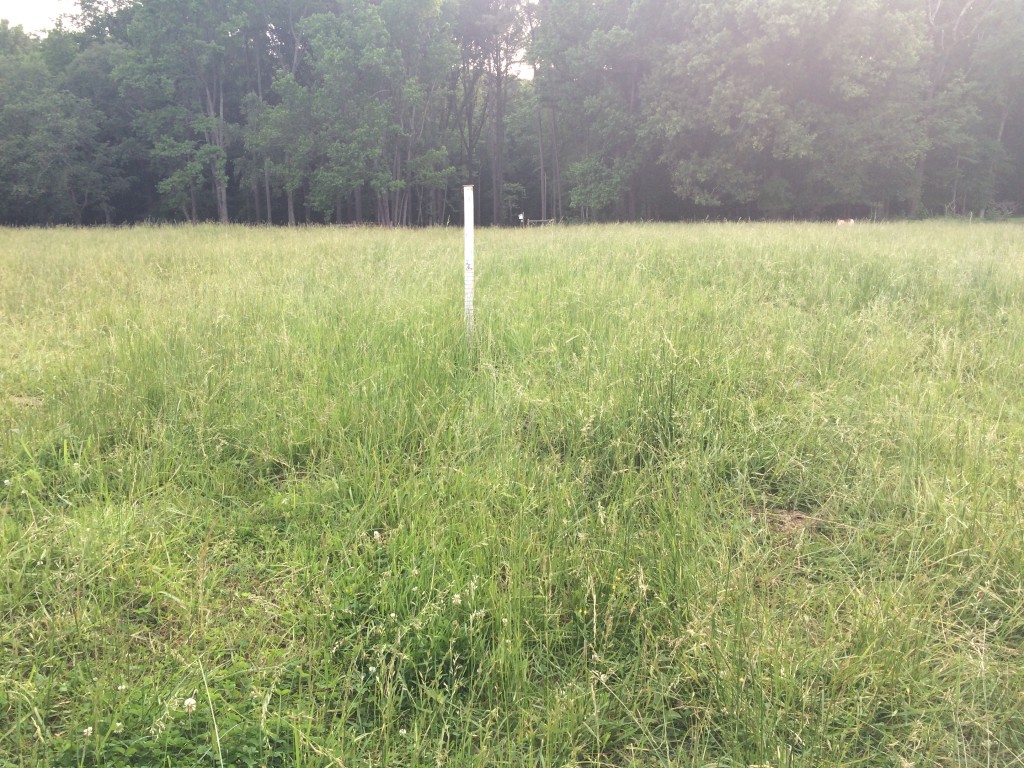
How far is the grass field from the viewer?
1.72 meters

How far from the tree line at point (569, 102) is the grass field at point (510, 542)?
2591 centimetres

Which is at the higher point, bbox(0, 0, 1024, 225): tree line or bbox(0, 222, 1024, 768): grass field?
bbox(0, 0, 1024, 225): tree line

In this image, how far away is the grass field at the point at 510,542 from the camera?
172 centimetres

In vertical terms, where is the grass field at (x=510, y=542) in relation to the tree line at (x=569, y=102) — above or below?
below

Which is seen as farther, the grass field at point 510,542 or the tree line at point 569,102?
the tree line at point 569,102

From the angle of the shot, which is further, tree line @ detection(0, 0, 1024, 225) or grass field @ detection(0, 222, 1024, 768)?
tree line @ detection(0, 0, 1024, 225)

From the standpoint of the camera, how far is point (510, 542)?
2291 mm

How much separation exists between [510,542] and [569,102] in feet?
115

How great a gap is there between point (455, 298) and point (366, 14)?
28119 mm

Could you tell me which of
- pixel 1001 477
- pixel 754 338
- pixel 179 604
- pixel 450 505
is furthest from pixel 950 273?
pixel 179 604

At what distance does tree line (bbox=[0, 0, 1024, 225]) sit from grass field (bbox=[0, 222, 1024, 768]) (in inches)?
1020

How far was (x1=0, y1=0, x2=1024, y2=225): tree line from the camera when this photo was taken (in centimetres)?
2673

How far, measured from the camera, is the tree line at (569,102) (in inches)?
1053

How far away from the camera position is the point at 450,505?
97.7 inches
